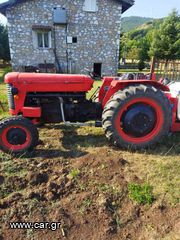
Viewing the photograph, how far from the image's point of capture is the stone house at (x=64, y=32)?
44.4 ft

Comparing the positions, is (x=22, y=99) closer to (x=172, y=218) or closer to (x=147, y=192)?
(x=147, y=192)

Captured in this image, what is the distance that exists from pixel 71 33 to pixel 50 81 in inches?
457

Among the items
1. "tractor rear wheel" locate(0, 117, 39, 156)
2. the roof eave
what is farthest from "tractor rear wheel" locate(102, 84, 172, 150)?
the roof eave

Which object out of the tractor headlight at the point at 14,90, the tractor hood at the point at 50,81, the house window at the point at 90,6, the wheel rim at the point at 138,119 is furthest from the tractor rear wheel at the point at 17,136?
the house window at the point at 90,6

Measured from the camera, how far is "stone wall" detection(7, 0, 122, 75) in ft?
44.3

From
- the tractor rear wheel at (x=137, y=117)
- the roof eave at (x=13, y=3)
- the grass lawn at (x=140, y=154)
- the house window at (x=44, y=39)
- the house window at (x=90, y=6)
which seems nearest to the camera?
the grass lawn at (x=140, y=154)

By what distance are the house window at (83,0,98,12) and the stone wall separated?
195 millimetres

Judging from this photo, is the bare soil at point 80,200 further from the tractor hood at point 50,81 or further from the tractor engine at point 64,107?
the tractor hood at point 50,81

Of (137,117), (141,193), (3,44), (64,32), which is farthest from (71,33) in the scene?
(141,193)

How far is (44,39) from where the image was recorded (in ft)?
47.6

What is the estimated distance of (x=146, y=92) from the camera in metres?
3.52

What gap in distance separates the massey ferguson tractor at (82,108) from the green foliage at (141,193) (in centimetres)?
99

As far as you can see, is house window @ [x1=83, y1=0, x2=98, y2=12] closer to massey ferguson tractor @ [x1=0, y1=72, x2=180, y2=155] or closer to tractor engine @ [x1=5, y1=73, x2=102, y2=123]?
massey ferguson tractor @ [x1=0, y1=72, x2=180, y2=155]

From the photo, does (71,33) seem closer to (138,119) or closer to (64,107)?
(64,107)
